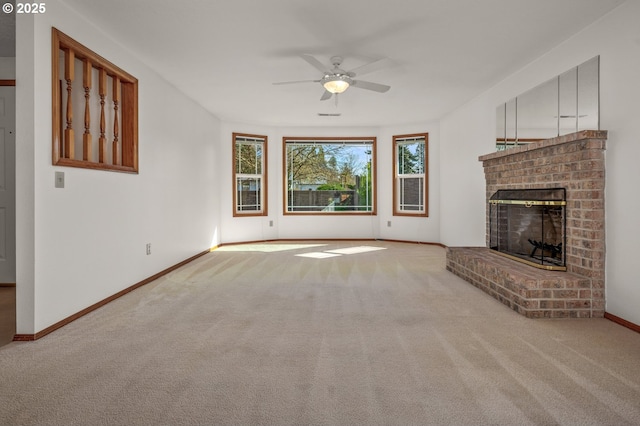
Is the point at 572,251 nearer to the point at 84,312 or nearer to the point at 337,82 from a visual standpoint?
the point at 337,82

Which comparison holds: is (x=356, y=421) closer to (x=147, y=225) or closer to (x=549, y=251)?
(x=549, y=251)

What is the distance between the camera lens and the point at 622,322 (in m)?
2.87

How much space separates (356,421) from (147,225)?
3463 mm

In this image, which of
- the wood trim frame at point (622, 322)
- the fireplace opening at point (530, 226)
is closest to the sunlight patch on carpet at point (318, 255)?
the fireplace opening at point (530, 226)

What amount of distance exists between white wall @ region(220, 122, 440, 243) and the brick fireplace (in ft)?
12.6

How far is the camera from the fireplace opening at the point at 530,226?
11.4 ft

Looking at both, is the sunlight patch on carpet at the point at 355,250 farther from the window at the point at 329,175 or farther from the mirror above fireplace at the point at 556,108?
the mirror above fireplace at the point at 556,108

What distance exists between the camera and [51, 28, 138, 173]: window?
9.66ft

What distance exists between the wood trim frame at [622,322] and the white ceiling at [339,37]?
2379 millimetres

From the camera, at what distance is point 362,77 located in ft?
15.6

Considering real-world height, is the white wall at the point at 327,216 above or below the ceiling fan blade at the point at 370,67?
below

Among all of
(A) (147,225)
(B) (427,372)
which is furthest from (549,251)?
(A) (147,225)

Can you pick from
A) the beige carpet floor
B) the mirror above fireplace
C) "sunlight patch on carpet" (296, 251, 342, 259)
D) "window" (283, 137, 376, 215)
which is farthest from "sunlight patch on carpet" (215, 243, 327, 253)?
the mirror above fireplace

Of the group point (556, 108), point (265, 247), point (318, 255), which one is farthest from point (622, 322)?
point (265, 247)
